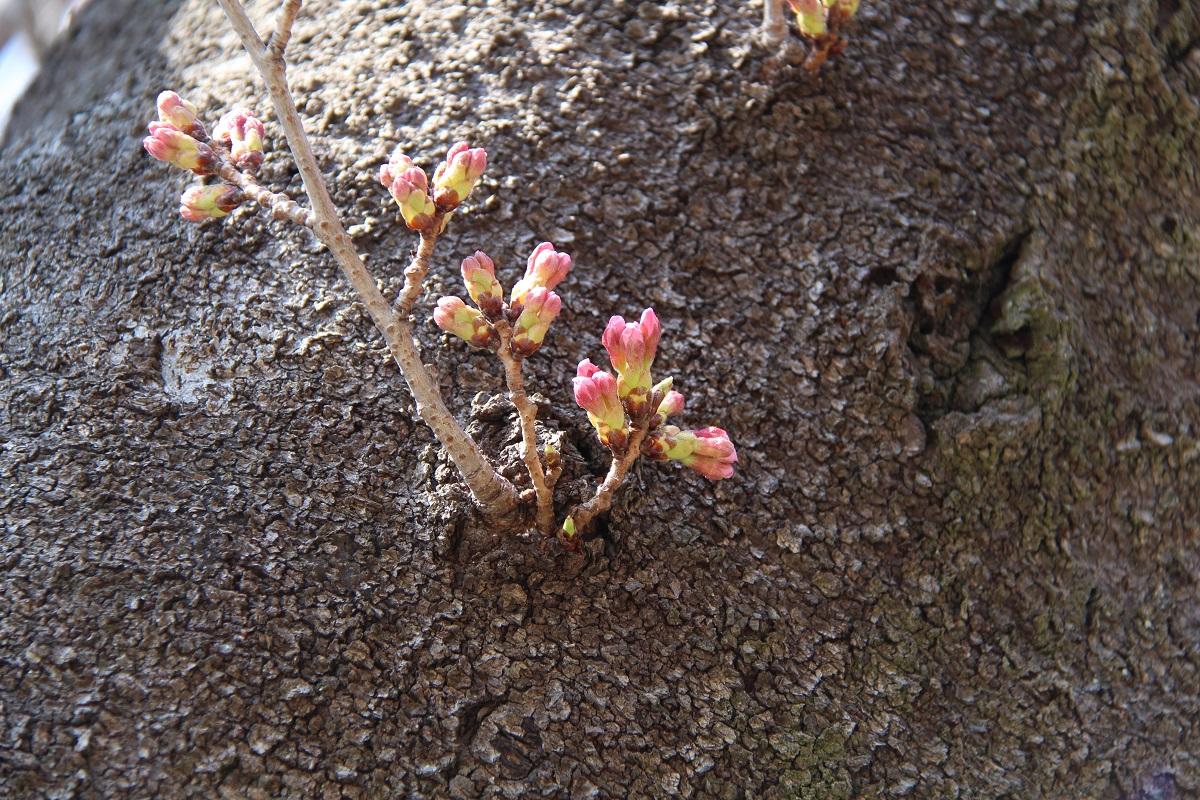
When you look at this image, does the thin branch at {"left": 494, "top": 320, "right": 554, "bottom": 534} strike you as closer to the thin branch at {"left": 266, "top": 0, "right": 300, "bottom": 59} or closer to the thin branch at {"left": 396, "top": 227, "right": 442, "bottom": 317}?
the thin branch at {"left": 396, "top": 227, "right": 442, "bottom": 317}

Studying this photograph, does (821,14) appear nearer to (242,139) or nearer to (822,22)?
(822,22)

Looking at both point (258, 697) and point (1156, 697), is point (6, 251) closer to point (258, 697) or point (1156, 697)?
point (258, 697)

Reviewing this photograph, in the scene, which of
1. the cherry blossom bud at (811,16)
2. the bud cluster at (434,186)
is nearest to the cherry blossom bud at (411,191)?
the bud cluster at (434,186)

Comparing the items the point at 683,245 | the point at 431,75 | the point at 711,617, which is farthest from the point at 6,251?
the point at 711,617

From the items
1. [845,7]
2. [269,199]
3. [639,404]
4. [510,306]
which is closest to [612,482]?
[639,404]

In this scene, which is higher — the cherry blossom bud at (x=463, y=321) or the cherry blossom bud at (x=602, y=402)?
the cherry blossom bud at (x=463, y=321)

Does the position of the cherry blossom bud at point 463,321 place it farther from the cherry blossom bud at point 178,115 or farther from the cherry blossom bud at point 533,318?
the cherry blossom bud at point 178,115
